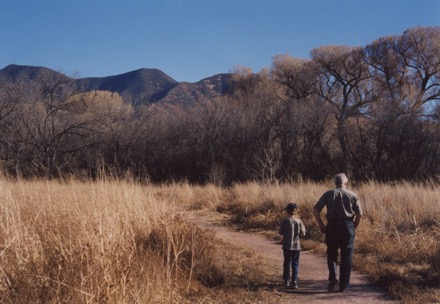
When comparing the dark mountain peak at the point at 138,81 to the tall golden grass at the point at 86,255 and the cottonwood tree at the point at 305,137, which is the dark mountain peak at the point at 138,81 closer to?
the cottonwood tree at the point at 305,137

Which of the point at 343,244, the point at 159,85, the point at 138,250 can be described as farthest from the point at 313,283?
the point at 159,85

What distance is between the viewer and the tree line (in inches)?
935

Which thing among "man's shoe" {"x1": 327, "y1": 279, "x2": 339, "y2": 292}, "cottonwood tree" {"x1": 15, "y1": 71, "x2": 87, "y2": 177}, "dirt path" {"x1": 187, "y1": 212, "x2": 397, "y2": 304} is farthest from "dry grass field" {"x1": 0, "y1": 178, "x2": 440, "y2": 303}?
"cottonwood tree" {"x1": 15, "y1": 71, "x2": 87, "y2": 177}

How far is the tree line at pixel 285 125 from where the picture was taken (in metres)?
23.8

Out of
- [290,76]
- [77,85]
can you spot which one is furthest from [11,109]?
[290,76]

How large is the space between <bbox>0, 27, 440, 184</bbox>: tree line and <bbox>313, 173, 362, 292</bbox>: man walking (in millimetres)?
17904

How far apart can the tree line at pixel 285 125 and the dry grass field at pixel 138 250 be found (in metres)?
15.3

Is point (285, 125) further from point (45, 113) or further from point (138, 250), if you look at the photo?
point (138, 250)

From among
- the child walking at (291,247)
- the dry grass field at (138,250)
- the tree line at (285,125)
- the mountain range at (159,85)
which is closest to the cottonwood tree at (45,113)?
the tree line at (285,125)

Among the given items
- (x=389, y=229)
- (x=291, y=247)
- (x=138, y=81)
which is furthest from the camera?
(x=138, y=81)

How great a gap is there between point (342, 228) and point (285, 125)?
2563cm

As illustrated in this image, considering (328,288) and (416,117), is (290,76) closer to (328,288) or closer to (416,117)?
(416,117)

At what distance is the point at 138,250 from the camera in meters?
5.61

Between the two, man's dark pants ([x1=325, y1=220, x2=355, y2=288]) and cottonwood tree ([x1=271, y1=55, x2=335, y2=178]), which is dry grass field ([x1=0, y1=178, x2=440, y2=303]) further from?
cottonwood tree ([x1=271, y1=55, x2=335, y2=178])
